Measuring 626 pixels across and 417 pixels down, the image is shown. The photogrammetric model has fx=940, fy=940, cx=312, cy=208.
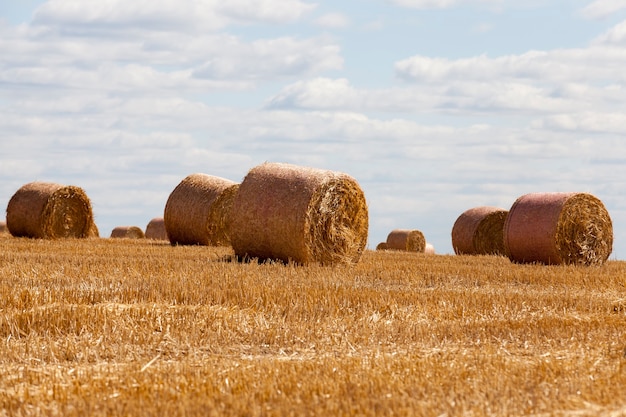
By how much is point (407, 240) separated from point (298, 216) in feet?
55.6

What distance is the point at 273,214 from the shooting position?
14.9 m

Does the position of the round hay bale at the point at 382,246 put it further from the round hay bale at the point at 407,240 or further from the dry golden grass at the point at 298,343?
the dry golden grass at the point at 298,343

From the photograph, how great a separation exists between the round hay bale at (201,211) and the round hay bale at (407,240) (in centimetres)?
1082

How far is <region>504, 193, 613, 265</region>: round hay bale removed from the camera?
1791cm

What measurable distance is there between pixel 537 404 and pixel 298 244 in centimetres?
922

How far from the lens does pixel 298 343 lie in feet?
25.5

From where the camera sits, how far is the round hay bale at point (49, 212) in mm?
22234

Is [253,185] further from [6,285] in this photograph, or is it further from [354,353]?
[354,353]

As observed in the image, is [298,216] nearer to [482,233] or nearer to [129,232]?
[482,233]

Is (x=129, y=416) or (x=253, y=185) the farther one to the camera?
(x=253, y=185)

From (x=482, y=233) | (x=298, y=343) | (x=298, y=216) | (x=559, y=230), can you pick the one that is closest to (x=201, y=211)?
(x=298, y=216)

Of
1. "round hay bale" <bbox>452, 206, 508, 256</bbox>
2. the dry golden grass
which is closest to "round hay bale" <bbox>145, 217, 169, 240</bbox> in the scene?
"round hay bale" <bbox>452, 206, 508, 256</bbox>

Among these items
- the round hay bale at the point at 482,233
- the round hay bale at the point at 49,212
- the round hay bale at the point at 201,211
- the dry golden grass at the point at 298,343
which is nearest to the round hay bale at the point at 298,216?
the dry golden grass at the point at 298,343

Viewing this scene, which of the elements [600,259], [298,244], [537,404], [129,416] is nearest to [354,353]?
[537,404]
